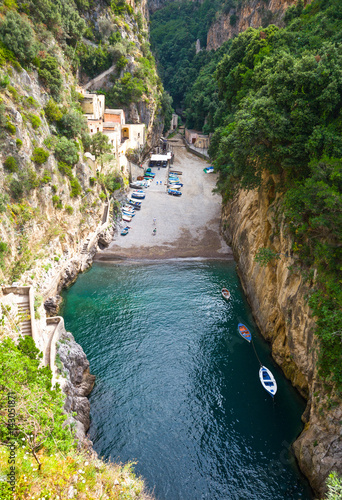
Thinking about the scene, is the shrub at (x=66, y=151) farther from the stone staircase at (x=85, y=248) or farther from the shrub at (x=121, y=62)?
the shrub at (x=121, y=62)

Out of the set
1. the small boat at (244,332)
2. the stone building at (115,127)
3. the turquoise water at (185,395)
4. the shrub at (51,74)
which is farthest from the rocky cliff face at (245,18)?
the turquoise water at (185,395)

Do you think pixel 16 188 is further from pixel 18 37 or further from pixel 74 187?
pixel 18 37

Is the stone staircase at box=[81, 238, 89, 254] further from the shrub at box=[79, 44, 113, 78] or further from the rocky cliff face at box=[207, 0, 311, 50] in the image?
the rocky cliff face at box=[207, 0, 311, 50]

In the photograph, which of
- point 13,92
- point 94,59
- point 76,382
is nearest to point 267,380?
point 76,382

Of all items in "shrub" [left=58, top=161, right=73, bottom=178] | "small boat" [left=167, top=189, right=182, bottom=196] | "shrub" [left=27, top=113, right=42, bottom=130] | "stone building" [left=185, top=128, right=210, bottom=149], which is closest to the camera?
"shrub" [left=27, top=113, right=42, bottom=130]

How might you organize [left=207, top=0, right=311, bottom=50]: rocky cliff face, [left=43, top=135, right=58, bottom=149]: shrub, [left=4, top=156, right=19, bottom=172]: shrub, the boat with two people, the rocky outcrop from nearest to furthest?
the rocky outcrop → [left=4, top=156, right=19, bottom=172]: shrub → [left=43, top=135, right=58, bottom=149]: shrub → the boat with two people → [left=207, top=0, right=311, bottom=50]: rocky cliff face

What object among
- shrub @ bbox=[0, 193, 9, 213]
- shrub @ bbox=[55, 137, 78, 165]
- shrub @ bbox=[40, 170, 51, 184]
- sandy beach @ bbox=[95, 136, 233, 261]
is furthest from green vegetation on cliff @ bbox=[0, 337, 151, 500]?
sandy beach @ bbox=[95, 136, 233, 261]

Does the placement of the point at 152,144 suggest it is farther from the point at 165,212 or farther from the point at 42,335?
the point at 42,335
